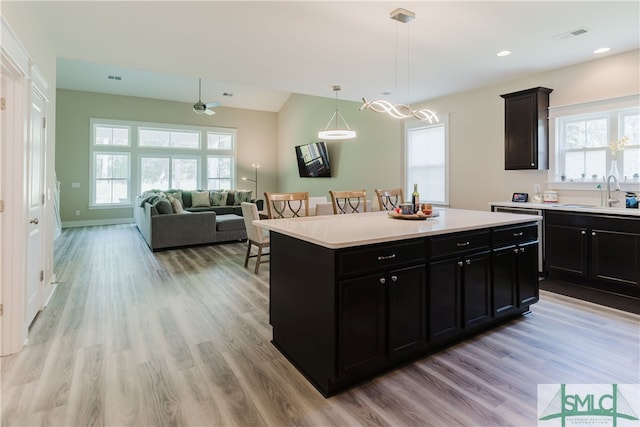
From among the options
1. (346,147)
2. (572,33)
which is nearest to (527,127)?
(572,33)

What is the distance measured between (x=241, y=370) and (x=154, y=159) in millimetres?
8891

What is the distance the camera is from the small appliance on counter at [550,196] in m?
4.43

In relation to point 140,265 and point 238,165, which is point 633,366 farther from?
point 238,165

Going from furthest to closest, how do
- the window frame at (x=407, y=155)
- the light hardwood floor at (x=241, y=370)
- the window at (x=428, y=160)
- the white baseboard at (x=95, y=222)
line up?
the white baseboard at (x=95, y=222) → the window at (x=428, y=160) → the window frame at (x=407, y=155) → the light hardwood floor at (x=241, y=370)

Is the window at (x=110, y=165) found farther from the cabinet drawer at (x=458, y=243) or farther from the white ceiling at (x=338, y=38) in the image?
the cabinet drawer at (x=458, y=243)

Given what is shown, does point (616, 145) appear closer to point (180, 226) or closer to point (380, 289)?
point (380, 289)

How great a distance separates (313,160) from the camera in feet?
30.2

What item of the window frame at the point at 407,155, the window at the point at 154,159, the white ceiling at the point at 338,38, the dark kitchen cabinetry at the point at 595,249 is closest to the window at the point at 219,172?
the window at the point at 154,159

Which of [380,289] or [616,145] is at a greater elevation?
[616,145]

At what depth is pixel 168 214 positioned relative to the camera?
616 cm

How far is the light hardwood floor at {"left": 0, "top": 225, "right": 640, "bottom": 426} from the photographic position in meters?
1.81

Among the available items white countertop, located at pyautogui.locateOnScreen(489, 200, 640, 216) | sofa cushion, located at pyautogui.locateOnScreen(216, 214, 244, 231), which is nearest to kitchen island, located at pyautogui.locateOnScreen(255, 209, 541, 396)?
white countertop, located at pyautogui.locateOnScreen(489, 200, 640, 216)

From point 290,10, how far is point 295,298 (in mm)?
2390

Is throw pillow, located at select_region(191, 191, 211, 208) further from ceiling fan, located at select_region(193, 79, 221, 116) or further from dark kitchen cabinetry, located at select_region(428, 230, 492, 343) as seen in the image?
dark kitchen cabinetry, located at select_region(428, 230, 492, 343)
